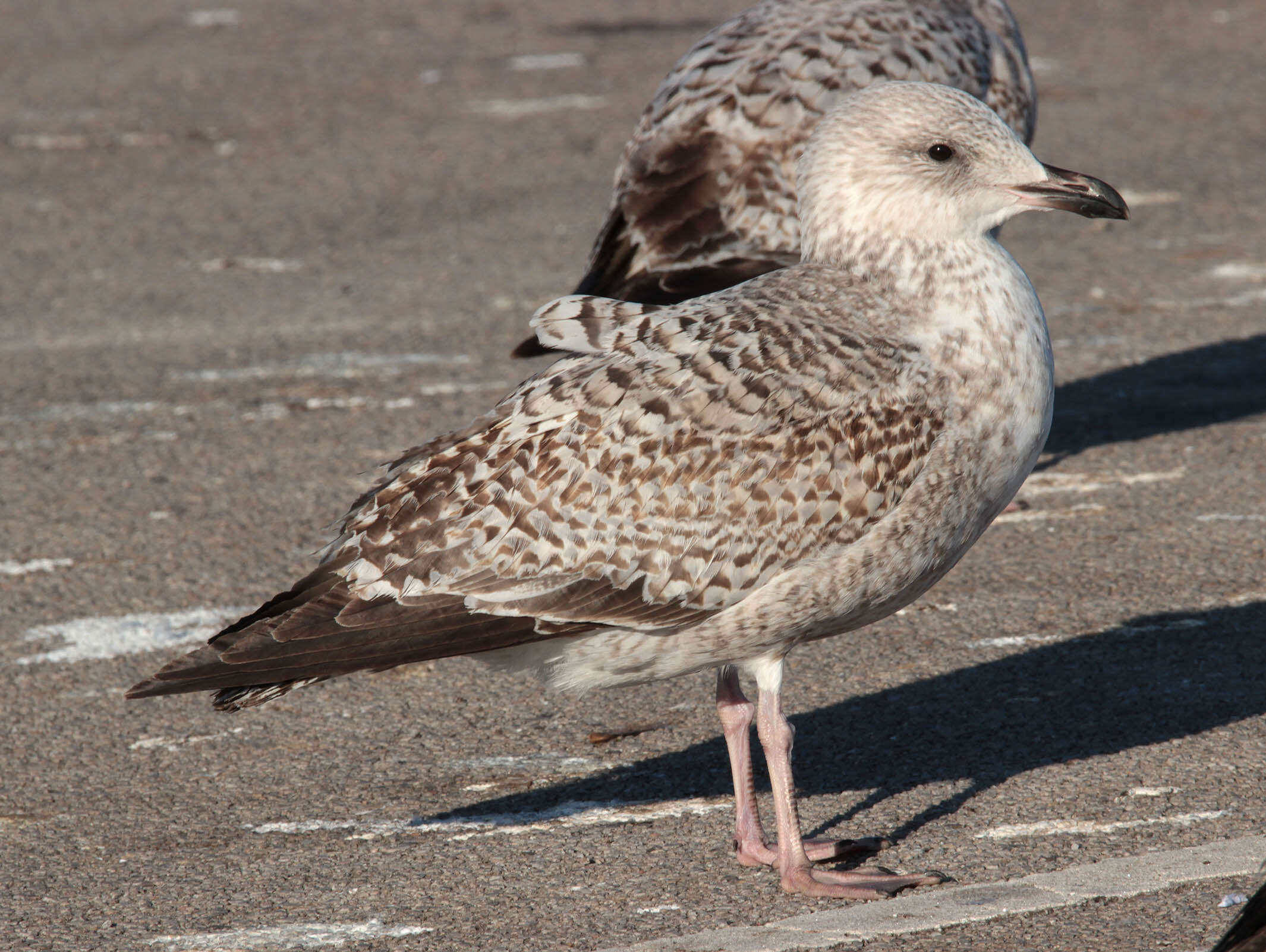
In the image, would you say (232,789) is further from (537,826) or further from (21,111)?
(21,111)

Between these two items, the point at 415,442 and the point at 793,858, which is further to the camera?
the point at 415,442

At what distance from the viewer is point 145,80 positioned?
15.4m

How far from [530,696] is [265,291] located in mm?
5712

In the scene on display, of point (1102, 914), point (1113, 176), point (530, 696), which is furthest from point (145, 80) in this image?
point (1102, 914)

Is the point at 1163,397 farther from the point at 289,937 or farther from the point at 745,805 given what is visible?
the point at 289,937

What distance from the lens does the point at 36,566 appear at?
703cm

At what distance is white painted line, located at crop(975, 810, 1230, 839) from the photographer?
4590 millimetres

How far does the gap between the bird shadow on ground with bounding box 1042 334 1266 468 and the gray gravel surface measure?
1.1 inches

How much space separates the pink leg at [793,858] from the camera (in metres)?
4.38

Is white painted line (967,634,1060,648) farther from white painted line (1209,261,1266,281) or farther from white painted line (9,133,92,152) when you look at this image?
white painted line (9,133,92,152)

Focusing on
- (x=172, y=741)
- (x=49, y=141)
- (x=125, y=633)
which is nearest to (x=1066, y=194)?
(x=172, y=741)

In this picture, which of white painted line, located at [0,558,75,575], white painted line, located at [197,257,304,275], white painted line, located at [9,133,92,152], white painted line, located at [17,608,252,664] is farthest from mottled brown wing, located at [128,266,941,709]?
white painted line, located at [9,133,92,152]

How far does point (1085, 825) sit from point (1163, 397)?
169 inches

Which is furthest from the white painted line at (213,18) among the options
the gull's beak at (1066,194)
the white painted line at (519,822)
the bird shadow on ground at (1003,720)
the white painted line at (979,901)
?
the white painted line at (979,901)
